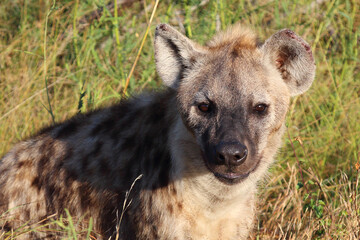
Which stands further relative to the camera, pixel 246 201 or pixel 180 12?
pixel 180 12

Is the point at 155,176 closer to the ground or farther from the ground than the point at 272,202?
farther from the ground

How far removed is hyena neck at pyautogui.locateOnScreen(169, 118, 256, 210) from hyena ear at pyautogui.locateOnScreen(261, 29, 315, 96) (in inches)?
21.9

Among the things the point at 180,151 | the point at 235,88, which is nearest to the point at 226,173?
the point at 180,151

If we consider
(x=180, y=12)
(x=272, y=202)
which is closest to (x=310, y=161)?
(x=272, y=202)

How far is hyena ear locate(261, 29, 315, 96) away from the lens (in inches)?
104

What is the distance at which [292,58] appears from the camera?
9.00ft

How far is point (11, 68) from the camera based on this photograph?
4.46m

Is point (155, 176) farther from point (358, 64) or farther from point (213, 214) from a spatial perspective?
point (358, 64)

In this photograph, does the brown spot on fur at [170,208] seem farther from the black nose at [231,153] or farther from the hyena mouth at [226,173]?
the black nose at [231,153]

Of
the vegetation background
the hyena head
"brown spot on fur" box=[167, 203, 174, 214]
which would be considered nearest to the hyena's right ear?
the hyena head

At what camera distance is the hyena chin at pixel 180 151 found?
102 inches

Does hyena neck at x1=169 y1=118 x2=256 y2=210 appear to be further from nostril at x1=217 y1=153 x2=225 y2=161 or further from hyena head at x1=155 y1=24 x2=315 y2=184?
nostril at x1=217 y1=153 x2=225 y2=161

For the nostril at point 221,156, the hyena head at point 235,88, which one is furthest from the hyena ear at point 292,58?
the nostril at point 221,156

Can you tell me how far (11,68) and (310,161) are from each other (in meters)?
2.40
